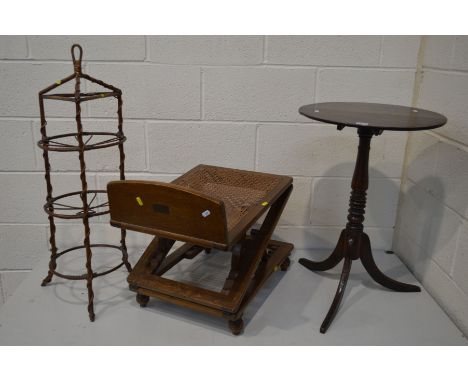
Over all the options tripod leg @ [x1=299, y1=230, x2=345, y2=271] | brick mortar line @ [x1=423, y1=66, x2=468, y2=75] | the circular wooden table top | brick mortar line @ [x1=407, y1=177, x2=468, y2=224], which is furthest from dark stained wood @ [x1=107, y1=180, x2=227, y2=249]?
brick mortar line @ [x1=423, y1=66, x2=468, y2=75]

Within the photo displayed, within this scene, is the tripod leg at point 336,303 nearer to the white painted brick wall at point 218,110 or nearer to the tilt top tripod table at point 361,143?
the tilt top tripod table at point 361,143

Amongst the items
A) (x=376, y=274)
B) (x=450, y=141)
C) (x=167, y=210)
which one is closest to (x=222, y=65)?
(x=167, y=210)

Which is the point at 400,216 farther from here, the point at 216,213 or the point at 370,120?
the point at 216,213

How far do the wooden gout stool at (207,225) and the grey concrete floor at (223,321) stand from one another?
3.1 inches

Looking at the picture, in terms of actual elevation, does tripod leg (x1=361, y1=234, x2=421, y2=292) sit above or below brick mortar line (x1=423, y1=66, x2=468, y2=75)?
below

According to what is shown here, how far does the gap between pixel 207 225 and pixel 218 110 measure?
0.77m

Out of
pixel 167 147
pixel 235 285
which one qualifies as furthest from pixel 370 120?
pixel 167 147

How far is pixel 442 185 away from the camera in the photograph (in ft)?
5.39

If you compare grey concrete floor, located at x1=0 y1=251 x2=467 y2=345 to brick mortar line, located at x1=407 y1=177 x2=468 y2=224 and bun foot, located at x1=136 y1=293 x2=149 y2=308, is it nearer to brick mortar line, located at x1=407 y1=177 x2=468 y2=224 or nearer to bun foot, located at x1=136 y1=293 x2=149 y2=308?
bun foot, located at x1=136 y1=293 x2=149 y2=308

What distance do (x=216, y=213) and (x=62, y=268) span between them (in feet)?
3.09

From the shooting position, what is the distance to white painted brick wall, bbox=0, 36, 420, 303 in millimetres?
1791

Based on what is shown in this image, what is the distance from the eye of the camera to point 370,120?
136 cm

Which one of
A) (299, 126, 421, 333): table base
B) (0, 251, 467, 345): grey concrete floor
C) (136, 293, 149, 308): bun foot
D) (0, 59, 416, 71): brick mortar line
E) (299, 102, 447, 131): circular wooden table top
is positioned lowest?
(0, 251, 467, 345): grey concrete floor

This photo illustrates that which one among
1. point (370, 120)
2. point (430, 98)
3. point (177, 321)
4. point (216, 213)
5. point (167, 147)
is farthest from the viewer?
point (167, 147)
